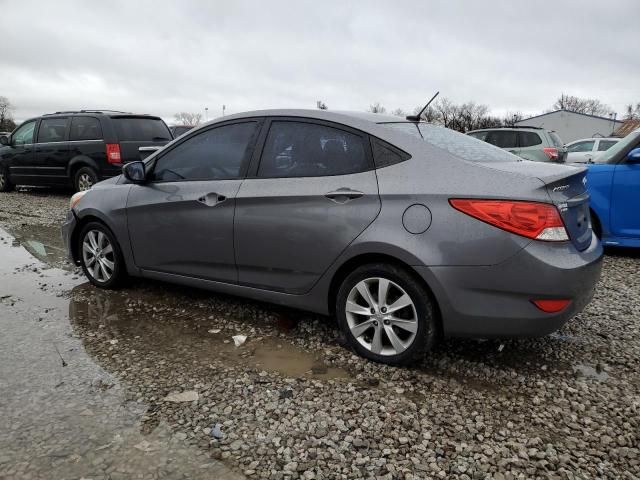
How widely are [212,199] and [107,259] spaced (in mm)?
1536

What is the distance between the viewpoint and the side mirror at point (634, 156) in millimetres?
5742

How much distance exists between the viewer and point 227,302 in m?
4.47

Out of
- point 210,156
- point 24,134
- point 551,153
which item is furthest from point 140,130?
point 551,153

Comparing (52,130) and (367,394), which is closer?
(367,394)

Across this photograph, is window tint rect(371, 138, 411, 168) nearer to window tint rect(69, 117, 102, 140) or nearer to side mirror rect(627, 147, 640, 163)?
side mirror rect(627, 147, 640, 163)

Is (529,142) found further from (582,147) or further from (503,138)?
(582,147)

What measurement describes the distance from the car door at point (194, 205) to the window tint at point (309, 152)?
0.69ft

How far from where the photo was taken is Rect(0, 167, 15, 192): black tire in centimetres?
1243

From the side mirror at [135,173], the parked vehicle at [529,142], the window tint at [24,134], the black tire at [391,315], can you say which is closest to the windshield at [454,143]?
the black tire at [391,315]

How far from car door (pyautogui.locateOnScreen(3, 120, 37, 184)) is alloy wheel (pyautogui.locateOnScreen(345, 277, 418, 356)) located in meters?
10.7

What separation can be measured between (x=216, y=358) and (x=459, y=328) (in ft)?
5.19

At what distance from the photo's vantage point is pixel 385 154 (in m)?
3.20

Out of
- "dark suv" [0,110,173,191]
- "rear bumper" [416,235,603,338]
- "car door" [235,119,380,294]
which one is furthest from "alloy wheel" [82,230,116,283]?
"dark suv" [0,110,173,191]

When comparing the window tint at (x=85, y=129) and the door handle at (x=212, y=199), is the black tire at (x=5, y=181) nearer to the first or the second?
the window tint at (x=85, y=129)
